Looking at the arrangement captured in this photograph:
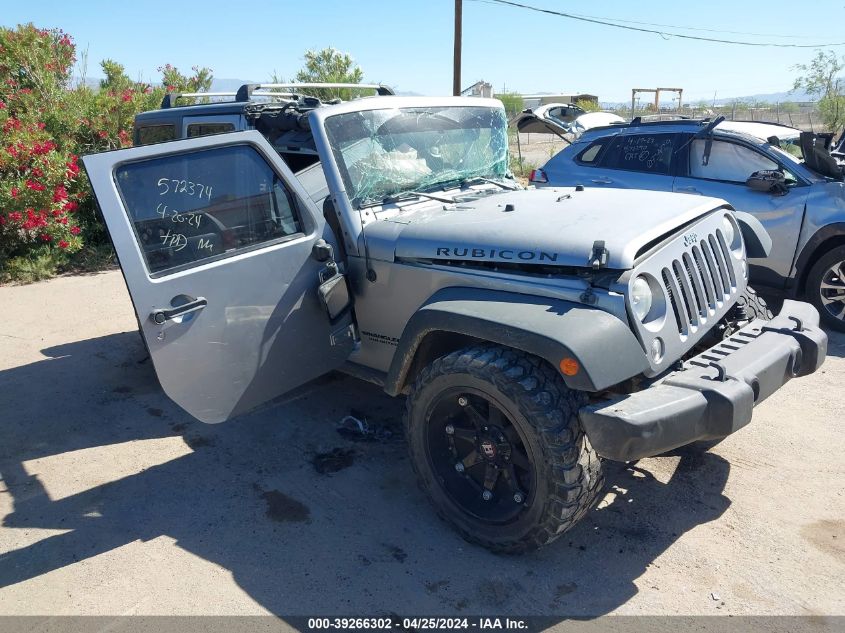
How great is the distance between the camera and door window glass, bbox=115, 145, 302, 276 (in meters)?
3.24

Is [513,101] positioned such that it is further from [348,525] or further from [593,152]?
[348,525]

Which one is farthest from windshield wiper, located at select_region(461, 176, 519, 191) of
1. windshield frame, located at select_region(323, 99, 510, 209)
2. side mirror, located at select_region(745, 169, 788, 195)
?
side mirror, located at select_region(745, 169, 788, 195)

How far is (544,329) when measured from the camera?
2738mm

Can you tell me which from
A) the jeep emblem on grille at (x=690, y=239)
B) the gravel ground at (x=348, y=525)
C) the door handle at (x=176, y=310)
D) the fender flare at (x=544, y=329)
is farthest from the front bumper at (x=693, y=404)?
the door handle at (x=176, y=310)

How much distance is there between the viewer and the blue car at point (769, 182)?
5867 mm

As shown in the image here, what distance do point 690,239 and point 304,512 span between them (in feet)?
7.94

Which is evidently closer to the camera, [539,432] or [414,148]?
[539,432]

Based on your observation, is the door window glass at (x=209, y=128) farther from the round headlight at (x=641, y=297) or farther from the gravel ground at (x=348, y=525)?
the round headlight at (x=641, y=297)

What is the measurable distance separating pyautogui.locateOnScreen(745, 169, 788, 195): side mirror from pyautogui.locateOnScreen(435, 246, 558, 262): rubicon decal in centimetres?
396

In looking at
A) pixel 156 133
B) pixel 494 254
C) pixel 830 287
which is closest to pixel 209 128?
pixel 156 133

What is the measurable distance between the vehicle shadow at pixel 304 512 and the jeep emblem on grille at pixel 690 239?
134cm

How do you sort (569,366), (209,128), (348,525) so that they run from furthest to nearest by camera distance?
(209,128), (348,525), (569,366)

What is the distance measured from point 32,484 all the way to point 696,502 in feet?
12.3

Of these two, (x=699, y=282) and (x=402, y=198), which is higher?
(x=402, y=198)
